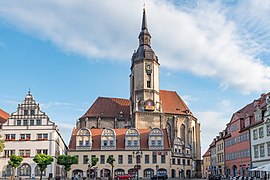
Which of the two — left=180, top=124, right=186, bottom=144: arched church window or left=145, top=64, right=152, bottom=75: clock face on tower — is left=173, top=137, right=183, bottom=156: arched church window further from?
left=145, top=64, right=152, bottom=75: clock face on tower

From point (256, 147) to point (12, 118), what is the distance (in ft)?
129

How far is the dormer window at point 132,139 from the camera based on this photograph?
70312 millimetres

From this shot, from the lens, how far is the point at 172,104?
3642 inches

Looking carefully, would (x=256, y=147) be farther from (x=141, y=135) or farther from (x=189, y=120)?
(x=189, y=120)

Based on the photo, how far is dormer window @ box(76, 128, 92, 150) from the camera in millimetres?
69312

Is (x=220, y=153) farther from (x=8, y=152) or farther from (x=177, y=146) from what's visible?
(x=8, y=152)

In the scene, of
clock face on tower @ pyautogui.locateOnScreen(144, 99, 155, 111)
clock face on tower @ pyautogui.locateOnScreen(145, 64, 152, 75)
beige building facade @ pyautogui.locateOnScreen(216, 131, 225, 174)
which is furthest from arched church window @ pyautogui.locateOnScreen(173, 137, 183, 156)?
clock face on tower @ pyautogui.locateOnScreen(145, 64, 152, 75)

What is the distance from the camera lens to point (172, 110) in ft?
296

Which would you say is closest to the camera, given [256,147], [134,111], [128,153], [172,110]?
[256,147]

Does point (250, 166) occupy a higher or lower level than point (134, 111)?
lower

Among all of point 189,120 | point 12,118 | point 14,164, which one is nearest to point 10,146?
point 12,118

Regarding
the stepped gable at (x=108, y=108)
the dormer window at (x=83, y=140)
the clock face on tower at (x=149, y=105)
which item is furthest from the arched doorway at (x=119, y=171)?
the clock face on tower at (x=149, y=105)

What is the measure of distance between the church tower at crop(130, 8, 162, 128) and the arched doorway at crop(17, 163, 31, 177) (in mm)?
26110

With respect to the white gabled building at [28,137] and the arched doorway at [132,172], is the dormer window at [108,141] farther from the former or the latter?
the white gabled building at [28,137]
